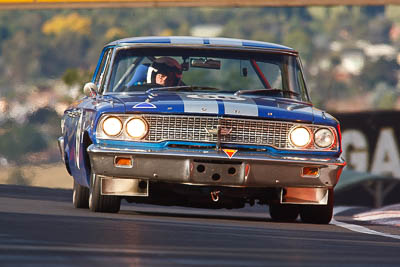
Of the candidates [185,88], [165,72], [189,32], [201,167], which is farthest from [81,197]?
[189,32]

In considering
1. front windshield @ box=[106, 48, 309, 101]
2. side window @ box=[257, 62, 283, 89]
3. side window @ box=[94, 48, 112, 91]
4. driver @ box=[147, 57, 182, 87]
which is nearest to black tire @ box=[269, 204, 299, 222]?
front windshield @ box=[106, 48, 309, 101]

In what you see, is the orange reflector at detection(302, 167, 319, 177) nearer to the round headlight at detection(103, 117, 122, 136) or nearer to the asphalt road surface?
the asphalt road surface

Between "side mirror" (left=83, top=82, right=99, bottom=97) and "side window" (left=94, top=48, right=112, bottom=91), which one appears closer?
"side mirror" (left=83, top=82, right=99, bottom=97)

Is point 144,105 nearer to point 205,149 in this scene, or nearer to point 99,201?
point 205,149

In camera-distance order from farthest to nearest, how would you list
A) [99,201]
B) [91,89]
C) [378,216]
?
[378,216], [91,89], [99,201]

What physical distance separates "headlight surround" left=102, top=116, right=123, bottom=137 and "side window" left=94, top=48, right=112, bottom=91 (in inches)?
51.4

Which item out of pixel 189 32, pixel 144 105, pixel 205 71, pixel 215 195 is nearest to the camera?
pixel 144 105

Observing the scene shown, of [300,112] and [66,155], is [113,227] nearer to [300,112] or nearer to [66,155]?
[300,112]

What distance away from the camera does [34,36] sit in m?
90.9

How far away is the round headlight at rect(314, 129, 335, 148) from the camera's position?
957 centimetres

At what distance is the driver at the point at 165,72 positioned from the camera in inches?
408

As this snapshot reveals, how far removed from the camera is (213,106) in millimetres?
9414

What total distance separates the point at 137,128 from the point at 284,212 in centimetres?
207

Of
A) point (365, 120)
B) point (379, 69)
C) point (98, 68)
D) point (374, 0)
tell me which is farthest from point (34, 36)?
point (98, 68)
